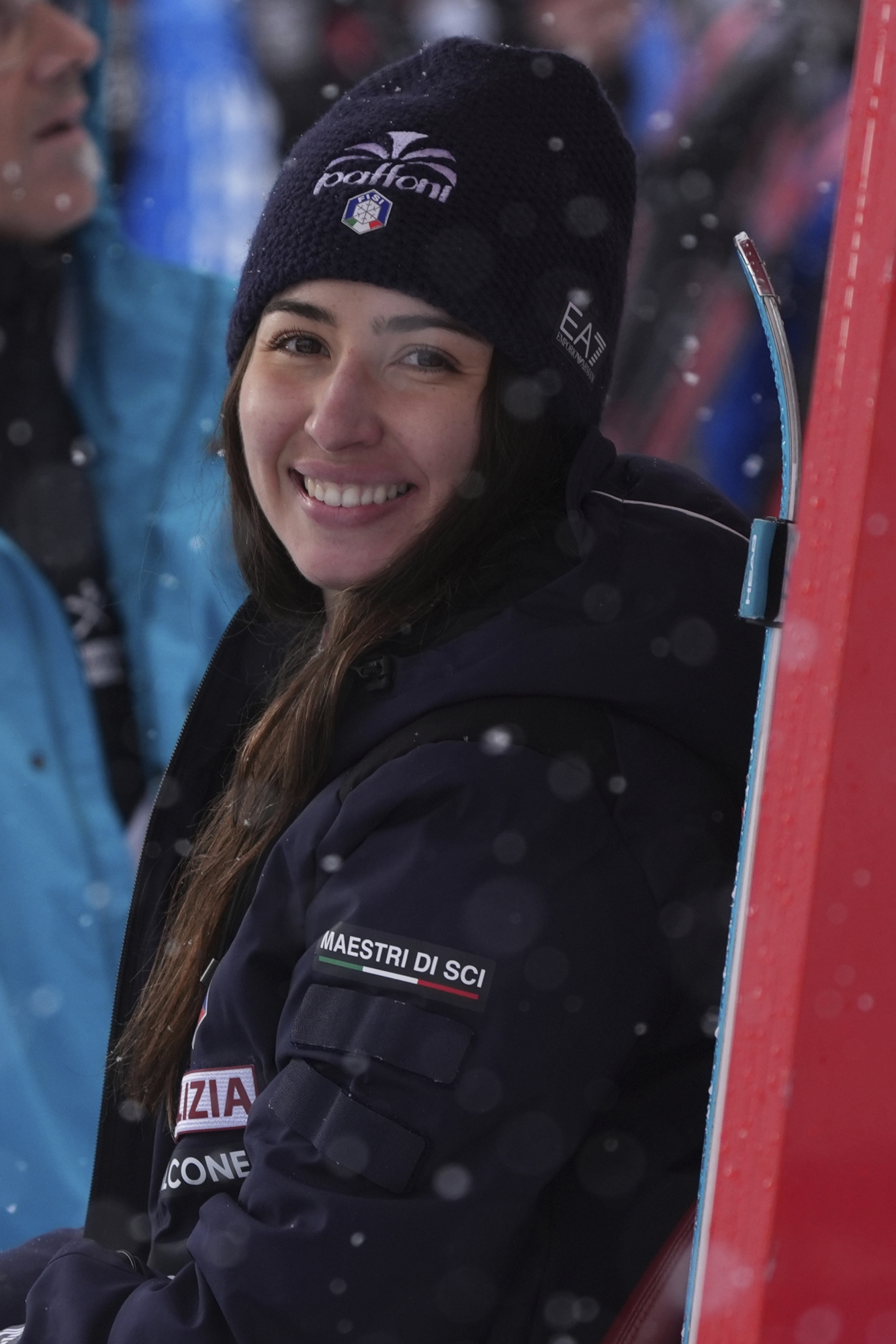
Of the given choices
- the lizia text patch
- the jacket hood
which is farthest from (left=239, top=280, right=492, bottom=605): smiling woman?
the lizia text patch

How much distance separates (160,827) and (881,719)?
0.90 meters

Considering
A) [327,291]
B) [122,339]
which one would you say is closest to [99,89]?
[122,339]

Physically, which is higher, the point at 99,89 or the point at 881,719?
the point at 99,89

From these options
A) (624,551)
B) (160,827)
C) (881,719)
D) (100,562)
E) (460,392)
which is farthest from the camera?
(100,562)

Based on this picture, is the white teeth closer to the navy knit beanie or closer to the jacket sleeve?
the navy knit beanie

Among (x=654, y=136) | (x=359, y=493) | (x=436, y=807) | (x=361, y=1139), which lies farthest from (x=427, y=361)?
(x=654, y=136)

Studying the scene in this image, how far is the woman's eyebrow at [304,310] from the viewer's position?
1.21 metres

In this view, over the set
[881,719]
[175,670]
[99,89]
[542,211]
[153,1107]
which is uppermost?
[99,89]

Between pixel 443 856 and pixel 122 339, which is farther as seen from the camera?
pixel 122 339

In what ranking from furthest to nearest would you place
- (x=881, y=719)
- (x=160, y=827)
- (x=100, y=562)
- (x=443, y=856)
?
(x=100, y=562) → (x=160, y=827) → (x=443, y=856) → (x=881, y=719)

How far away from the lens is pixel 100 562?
2.60m

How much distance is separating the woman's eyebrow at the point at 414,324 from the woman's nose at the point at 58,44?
1.75 meters

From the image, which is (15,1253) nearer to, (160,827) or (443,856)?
(160,827)

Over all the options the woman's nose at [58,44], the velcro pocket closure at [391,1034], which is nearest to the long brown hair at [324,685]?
the velcro pocket closure at [391,1034]
